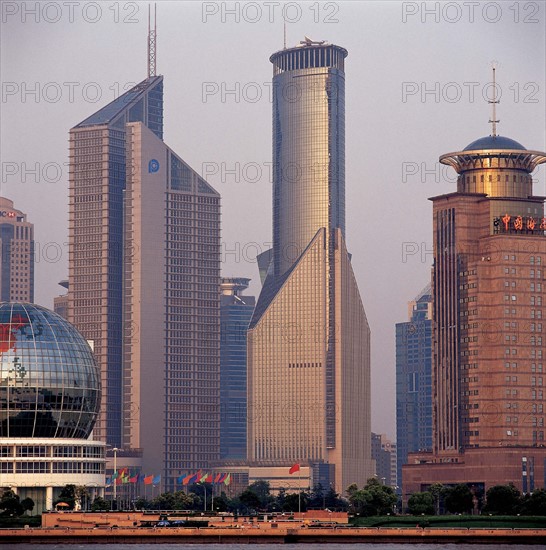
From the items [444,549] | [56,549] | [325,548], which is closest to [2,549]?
[56,549]

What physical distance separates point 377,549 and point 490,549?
1259cm

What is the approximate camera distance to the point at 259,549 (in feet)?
646

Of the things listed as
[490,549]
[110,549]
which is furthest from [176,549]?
[490,549]

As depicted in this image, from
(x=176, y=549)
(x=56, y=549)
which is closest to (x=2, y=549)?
(x=56, y=549)

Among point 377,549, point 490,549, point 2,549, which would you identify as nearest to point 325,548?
point 377,549

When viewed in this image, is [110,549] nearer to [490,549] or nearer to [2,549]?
[2,549]

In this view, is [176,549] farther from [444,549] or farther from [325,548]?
[444,549]

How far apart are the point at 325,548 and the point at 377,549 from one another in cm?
580

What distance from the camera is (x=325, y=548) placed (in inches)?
7795

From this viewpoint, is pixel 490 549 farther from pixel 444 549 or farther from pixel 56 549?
pixel 56 549

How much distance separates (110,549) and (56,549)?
6.02m

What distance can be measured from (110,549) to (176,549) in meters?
7.21

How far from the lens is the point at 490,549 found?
19938 centimetres

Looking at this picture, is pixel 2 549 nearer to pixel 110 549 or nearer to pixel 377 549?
pixel 110 549
